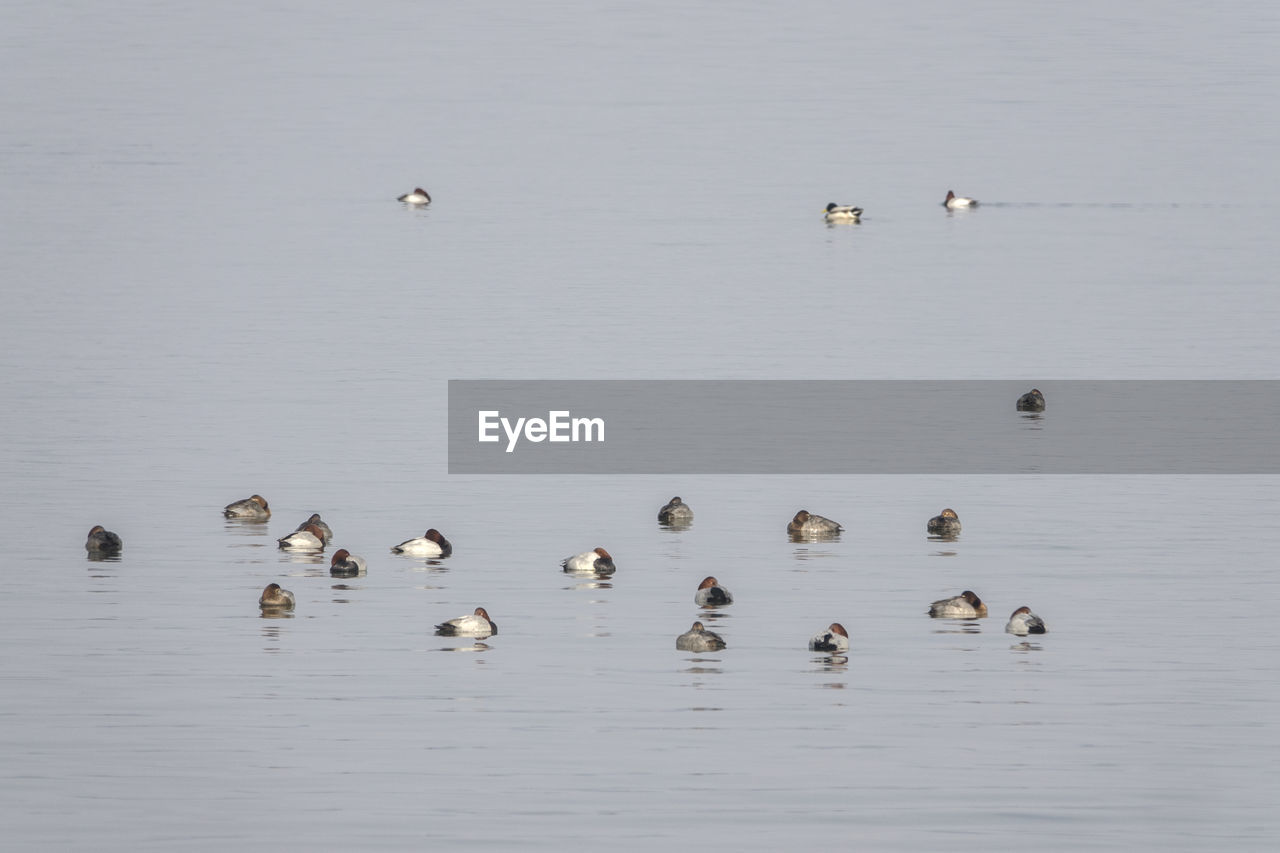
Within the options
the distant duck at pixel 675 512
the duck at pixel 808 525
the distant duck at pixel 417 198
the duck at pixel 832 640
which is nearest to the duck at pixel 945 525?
the duck at pixel 808 525

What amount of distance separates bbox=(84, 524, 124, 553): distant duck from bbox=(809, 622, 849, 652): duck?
12.9 m

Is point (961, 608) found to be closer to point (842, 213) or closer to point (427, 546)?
point (427, 546)

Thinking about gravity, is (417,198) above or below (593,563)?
above

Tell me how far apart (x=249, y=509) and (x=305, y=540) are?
2935 mm

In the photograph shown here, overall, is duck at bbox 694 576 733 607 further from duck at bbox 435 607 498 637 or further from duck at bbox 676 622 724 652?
duck at bbox 435 607 498 637

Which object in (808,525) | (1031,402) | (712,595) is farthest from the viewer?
(1031,402)

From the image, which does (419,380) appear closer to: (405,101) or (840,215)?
(840,215)

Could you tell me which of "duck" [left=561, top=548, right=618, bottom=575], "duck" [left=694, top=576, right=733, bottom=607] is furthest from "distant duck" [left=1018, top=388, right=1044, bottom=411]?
"duck" [left=694, top=576, right=733, bottom=607]

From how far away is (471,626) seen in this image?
33469mm

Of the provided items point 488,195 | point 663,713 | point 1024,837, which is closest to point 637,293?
point 488,195

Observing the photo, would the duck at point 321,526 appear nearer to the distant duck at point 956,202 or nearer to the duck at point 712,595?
the duck at point 712,595

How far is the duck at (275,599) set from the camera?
1373 inches

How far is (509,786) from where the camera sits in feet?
87.9

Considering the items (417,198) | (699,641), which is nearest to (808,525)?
(699,641)
